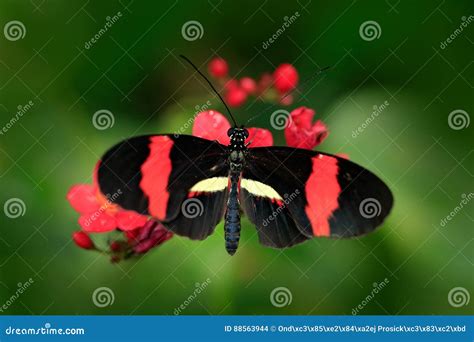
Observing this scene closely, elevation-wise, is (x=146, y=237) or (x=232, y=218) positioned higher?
(x=232, y=218)

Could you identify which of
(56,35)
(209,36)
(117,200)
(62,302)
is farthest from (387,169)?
(56,35)

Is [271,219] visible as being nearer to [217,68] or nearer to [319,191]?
[319,191]

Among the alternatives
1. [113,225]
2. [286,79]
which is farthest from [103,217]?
[286,79]

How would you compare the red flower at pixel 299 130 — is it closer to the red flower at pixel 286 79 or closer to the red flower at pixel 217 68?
the red flower at pixel 286 79

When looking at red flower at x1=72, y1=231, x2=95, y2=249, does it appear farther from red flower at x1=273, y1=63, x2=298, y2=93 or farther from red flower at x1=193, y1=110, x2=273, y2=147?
red flower at x1=273, y1=63, x2=298, y2=93

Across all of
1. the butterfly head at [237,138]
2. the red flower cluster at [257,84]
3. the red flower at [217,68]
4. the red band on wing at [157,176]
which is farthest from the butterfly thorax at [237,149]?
the red flower at [217,68]

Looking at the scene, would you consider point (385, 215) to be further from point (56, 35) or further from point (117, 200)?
point (56, 35)

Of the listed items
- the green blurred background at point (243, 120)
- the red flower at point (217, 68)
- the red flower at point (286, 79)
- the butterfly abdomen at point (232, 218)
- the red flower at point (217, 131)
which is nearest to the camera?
the butterfly abdomen at point (232, 218)
